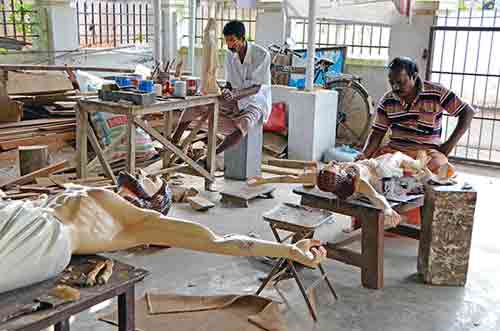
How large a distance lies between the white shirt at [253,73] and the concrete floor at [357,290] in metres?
1.81

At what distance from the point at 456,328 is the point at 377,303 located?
49cm

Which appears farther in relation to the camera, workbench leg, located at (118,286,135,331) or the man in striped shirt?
the man in striped shirt

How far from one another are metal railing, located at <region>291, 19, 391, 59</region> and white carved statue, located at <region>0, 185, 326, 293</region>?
7.36 m

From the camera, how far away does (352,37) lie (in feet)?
32.6

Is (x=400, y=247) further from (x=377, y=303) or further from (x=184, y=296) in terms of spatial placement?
(x=184, y=296)

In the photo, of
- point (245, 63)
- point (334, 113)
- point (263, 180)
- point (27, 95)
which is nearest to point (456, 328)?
point (263, 180)

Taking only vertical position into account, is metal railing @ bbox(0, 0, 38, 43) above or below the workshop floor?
above

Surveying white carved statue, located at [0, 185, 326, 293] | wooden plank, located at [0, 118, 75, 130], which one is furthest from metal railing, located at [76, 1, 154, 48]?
white carved statue, located at [0, 185, 326, 293]

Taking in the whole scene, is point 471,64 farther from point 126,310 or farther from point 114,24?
point 114,24

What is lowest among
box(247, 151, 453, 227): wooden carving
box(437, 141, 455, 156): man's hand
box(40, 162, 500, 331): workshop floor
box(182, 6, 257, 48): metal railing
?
box(40, 162, 500, 331): workshop floor

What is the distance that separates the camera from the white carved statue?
6.56 ft

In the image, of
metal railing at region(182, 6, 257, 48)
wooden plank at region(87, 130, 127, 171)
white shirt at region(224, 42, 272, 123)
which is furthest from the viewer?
metal railing at region(182, 6, 257, 48)

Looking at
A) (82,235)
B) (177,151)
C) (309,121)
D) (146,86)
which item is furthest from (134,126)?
(309,121)

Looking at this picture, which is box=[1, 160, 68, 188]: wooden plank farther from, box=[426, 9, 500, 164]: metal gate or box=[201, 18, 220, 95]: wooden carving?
box=[426, 9, 500, 164]: metal gate
